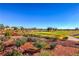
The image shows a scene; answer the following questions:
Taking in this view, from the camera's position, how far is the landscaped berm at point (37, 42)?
5.68 meters

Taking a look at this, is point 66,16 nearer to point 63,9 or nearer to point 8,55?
point 63,9

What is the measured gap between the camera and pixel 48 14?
5.72 meters

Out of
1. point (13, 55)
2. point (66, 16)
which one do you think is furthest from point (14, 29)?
point (66, 16)

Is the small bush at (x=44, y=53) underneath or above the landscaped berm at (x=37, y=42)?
underneath

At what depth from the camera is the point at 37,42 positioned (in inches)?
225

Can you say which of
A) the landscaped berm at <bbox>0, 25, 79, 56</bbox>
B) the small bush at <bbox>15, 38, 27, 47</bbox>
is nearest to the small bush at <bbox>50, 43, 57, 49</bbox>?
the landscaped berm at <bbox>0, 25, 79, 56</bbox>

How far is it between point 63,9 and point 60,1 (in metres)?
0.11

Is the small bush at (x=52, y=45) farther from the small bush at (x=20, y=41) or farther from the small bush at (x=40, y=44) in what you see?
the small bush at (x=20, y=41)

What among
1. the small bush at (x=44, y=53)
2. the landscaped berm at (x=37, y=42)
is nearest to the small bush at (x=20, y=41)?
the landscaped berm at (x=37, y=42)

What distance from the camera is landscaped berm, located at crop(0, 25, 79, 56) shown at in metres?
5.68

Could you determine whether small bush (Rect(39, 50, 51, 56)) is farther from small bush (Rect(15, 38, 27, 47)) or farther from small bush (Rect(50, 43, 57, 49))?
small bush (Rect(15, 38, 27, 47))

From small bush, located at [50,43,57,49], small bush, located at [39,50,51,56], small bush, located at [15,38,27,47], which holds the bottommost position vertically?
small bush, located at [39,50,51,56]

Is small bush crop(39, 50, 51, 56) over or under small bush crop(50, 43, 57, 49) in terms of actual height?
under

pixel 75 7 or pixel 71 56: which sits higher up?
pixel 75 7
